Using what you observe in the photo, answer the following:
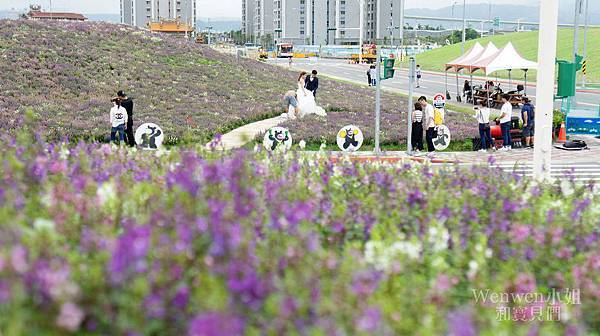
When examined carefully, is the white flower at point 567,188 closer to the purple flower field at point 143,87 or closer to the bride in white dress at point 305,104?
the purple flower field at point 143,87

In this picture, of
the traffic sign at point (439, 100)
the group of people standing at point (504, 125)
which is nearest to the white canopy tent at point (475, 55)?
the group of people standing at point (504, 125)

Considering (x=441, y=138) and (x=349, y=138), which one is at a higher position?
(x=349, y=138)

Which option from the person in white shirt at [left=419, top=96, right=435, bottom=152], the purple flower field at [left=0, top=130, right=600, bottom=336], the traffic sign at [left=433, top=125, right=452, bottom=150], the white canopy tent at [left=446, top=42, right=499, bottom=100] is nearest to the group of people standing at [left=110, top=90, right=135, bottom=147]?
the person in white shirt at [left=419, top=96, right=435, bottom=152]

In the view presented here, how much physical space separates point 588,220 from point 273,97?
25.3 m

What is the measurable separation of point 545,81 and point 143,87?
20.2m

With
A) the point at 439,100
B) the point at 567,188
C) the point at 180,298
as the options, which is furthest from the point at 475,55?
the point at 180,298

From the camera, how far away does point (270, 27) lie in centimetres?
19412

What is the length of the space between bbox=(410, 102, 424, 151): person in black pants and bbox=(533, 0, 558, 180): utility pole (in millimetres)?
7505

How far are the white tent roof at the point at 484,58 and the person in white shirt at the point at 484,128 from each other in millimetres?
9946

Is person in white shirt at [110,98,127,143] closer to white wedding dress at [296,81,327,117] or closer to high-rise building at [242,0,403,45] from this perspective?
white wedding dress at [296,81,327,117]

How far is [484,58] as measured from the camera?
105ft

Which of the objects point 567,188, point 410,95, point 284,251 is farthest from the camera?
point 410,95

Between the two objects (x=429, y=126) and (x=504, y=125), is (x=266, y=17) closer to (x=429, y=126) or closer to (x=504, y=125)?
(x=504, y=125)

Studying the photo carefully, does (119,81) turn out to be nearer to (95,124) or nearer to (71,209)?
(95,124)
